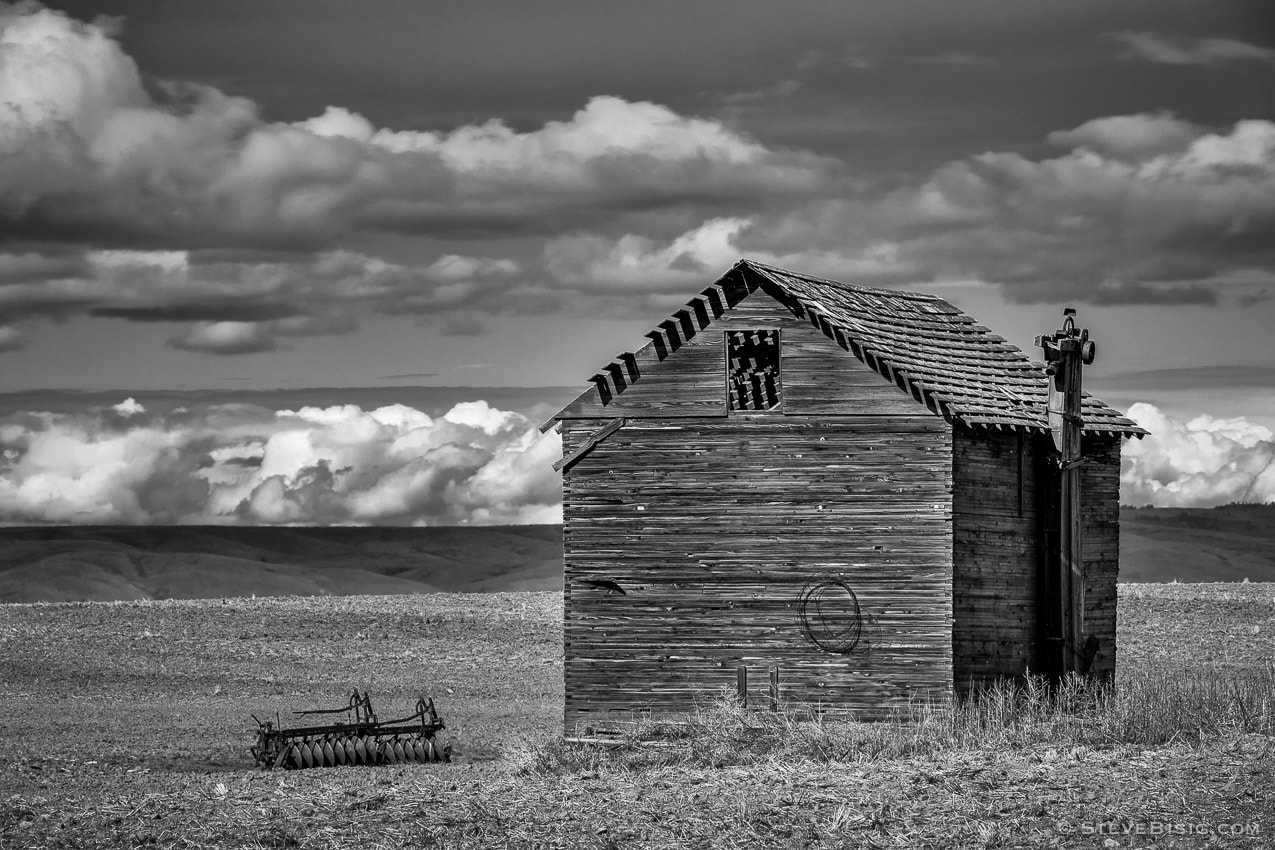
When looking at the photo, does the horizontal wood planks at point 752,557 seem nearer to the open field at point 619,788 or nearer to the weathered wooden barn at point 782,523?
the weathered wooden barn at point 782,523

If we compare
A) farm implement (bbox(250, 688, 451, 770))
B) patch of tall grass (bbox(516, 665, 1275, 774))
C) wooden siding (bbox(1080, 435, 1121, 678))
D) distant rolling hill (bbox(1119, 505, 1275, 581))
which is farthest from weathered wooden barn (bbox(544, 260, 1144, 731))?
distant rolling hill (bbox(1119, 505, 1275, 581))

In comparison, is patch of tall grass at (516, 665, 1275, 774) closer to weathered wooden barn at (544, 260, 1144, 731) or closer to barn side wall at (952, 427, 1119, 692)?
weathered wooden barn at (544, 260, 1144, 731)

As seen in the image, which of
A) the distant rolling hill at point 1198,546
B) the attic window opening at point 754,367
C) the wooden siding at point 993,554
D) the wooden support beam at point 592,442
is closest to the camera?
the wooden siding at point 993,554

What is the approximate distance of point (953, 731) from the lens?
2138cm

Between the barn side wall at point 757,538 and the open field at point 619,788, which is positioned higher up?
the barn side wall at point 757,538

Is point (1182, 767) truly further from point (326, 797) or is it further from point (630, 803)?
point (326, 797)

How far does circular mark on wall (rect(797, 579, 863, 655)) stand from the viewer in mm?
24750

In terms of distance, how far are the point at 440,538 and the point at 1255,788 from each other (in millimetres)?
125537

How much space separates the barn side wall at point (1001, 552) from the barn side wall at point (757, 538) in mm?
780

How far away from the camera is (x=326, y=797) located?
1820cm

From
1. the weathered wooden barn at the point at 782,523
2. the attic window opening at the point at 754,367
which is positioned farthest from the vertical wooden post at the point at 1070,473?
the attic window opening at the point at 754,367

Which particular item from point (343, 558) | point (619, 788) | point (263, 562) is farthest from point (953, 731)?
point (343, 558)

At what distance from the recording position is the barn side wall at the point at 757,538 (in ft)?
81.2

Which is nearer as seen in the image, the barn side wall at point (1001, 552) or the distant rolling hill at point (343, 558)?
the barn side wall at point (1001, 552)
